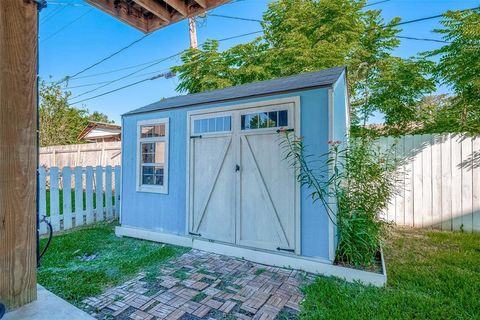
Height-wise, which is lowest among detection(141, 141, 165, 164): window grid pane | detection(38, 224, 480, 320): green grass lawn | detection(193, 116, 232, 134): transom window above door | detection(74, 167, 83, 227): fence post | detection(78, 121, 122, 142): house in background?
detection(38, 224, 480, 320): green grass lawn

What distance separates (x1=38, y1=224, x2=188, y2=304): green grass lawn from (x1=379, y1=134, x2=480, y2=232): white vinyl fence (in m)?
4.48

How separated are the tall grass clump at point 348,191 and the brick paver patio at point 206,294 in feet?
2.31

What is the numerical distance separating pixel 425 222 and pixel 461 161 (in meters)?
1.34

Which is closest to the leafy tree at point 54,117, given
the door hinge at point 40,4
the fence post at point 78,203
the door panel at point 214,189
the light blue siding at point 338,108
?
the fence post at point 78,203

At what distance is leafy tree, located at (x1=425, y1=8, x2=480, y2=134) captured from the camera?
5.21m

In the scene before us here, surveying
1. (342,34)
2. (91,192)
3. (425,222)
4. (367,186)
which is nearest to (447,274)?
(367,186)

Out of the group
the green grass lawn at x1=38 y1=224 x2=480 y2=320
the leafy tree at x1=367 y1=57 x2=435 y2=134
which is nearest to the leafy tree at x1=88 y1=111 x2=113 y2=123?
the green grass lawn at x1=38 y1=224 x2=480 y2=320

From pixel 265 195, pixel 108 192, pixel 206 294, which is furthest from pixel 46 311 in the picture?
pixel 108 192

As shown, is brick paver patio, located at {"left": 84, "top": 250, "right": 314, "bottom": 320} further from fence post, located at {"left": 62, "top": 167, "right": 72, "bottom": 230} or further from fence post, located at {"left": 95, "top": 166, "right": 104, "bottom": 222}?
fence post, located at {"left": 95, "top": 166, "right": 104, "bottom": 222}

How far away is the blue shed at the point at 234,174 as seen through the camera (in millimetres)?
3393

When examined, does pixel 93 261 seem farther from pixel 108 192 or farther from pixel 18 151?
pixel 18 151

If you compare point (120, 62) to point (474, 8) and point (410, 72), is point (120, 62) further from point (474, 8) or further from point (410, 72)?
point (474, 8)

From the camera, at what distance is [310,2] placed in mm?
9367

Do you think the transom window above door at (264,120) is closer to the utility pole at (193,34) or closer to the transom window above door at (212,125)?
the transom window above door at (212,125)
